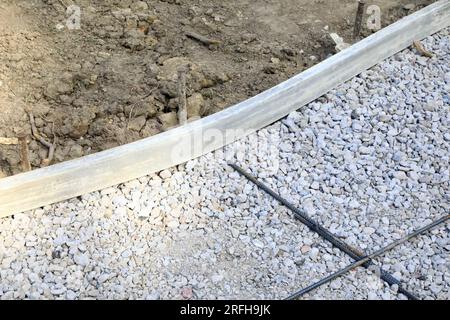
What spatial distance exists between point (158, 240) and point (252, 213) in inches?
21.7

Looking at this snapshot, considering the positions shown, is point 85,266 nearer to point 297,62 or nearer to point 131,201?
point 131,201

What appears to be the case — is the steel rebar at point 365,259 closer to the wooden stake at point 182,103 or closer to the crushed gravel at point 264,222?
the crushed gravel at point 264,222

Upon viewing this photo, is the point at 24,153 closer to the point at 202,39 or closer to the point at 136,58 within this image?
the point at 136,58

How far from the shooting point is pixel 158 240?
12.9 ft

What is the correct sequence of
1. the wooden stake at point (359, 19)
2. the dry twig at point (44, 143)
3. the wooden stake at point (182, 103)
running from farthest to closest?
the wooden stake at point (359, 19), the wooden stake at point (182, 103), the dry twig at point (44, 143)

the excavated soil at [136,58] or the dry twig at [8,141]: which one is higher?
the excavated soil at [136,58]

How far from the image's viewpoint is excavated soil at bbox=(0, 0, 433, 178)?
4.53m

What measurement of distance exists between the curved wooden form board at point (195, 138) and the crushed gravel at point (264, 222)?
0.21ft

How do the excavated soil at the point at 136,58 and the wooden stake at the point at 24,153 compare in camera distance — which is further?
the excavated soil at the point at 136,58

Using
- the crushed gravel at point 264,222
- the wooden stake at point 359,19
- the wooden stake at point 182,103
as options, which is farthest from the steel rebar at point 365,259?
the wooden stake at point 359,19

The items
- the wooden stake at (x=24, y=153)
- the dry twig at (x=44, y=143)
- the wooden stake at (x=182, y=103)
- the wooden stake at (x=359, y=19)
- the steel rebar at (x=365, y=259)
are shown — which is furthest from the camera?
the wooden stake at (x=359, y=19)

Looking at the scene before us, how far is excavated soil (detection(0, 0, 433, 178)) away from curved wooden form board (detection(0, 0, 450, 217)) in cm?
28

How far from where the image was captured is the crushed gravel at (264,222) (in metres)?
3.71
